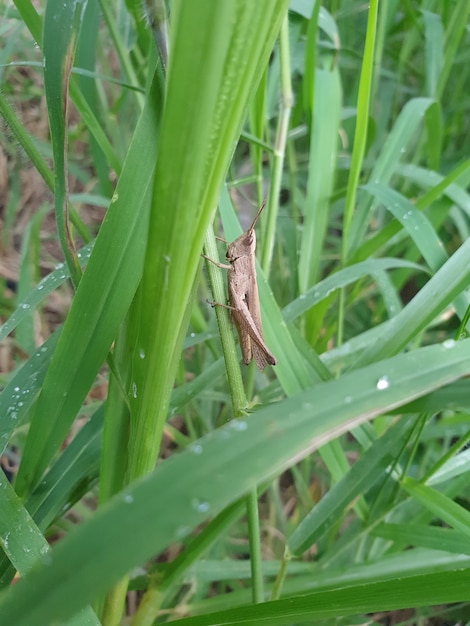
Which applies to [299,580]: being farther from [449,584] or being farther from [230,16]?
[230,16]

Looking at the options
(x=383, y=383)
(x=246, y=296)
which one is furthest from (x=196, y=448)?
(x=246, y=296)

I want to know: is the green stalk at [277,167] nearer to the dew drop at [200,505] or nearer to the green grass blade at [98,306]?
the green grass blade at [98,306]

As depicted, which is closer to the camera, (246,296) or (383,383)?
(383,383)

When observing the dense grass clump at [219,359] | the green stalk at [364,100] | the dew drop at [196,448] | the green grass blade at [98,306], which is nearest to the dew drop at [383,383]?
the dense grass clump at [219,359]

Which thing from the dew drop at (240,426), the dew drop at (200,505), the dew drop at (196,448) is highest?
the dew drop at (240,426)

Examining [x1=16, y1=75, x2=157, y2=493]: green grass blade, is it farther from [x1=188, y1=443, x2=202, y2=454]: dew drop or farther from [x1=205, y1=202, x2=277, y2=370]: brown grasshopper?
[x1=188, y1=443, x2=202, y2=454]: dew drop

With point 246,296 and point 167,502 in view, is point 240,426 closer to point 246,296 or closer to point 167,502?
point 167,502

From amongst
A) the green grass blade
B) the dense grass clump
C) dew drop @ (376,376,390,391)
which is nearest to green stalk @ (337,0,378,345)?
the dense grass clump

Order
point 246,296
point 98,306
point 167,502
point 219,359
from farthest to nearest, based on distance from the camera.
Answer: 1. point 219,359
2. point 246,296
3. point 98,306
4. point 167,502

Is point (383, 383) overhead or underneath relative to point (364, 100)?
underneath
